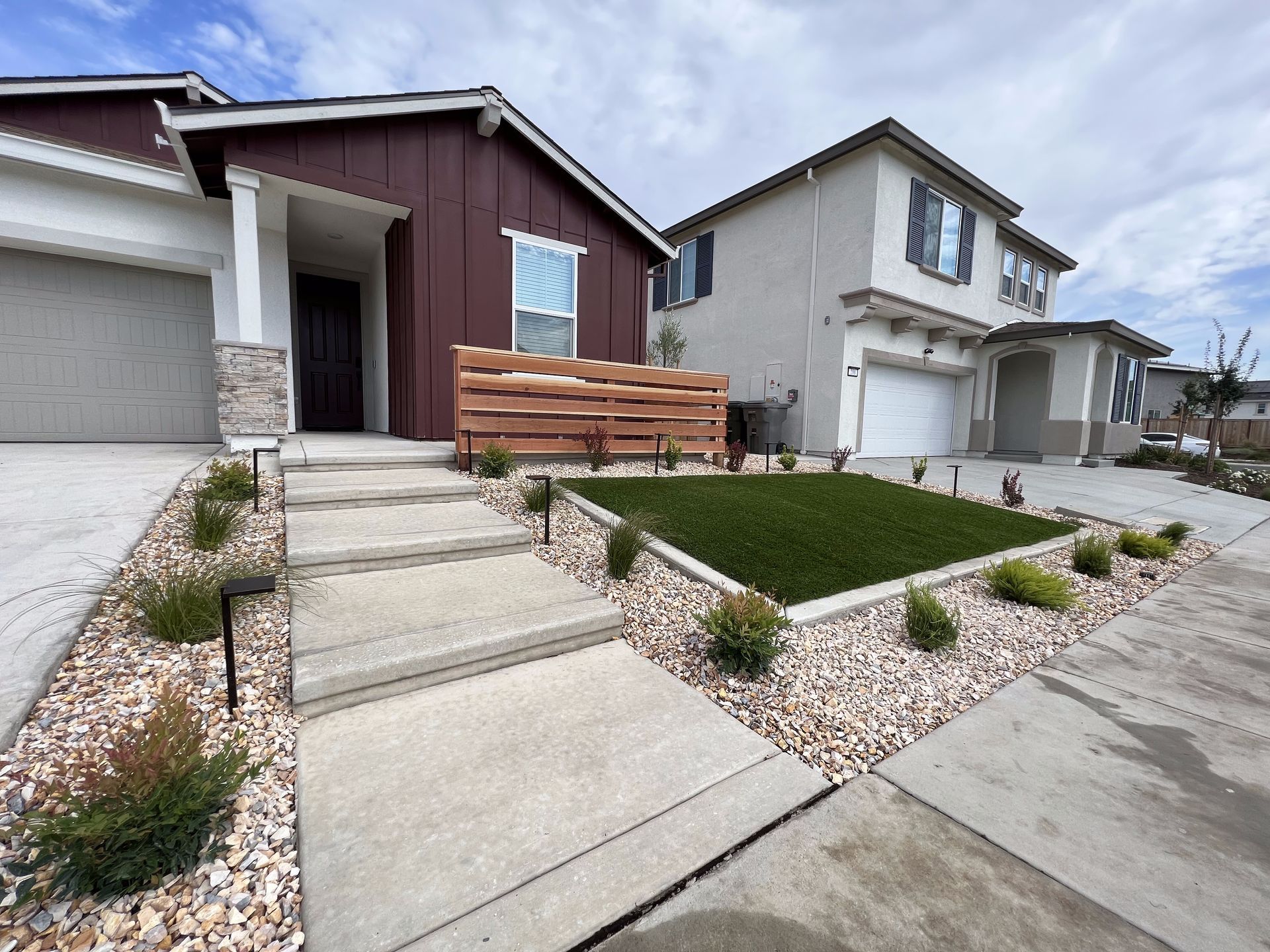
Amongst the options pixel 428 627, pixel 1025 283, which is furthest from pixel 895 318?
pixel 428 627

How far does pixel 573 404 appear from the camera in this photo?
5703mm

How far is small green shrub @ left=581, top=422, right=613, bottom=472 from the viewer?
18.1ft

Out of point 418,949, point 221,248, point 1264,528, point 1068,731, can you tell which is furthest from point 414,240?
point 1264,528

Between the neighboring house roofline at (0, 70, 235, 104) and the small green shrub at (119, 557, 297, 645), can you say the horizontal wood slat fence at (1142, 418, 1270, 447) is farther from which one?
the neighboring house roofline at (0, 70, 235, 104)

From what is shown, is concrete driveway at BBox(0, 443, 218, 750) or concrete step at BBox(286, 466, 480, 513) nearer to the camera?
concrete driveway at BBox(0, 443, 218, 750)

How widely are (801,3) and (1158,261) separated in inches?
754

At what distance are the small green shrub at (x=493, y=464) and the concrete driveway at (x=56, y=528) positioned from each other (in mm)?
2173

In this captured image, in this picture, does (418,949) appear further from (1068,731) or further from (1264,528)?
(1264,528)

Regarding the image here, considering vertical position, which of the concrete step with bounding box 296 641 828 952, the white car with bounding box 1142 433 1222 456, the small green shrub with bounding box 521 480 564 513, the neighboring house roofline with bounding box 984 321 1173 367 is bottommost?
the concrete step with bounding box 296 641 828 952

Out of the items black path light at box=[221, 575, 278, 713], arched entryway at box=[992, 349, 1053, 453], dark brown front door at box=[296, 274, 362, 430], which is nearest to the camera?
black path light at box=[221, 575, 278, 713]

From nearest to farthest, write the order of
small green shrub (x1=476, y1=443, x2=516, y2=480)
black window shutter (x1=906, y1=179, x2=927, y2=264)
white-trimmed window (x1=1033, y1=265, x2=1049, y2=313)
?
small green shrub (x1=476, y1=443, x2=516, y2=480)
black window shutter (x1=906, y1=179, x2=927, y2=264)
white-trimmed window (x1=1033, y1=265, x2=1049, y2=313)

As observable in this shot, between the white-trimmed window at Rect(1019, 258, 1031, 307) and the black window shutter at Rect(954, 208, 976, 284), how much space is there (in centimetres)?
377

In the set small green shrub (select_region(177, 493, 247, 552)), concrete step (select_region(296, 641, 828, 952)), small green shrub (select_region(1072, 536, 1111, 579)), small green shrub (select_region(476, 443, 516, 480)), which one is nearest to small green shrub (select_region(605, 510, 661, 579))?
concrete step (select_region(296, 641, 828, 952))

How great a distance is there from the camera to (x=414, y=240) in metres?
6.21
